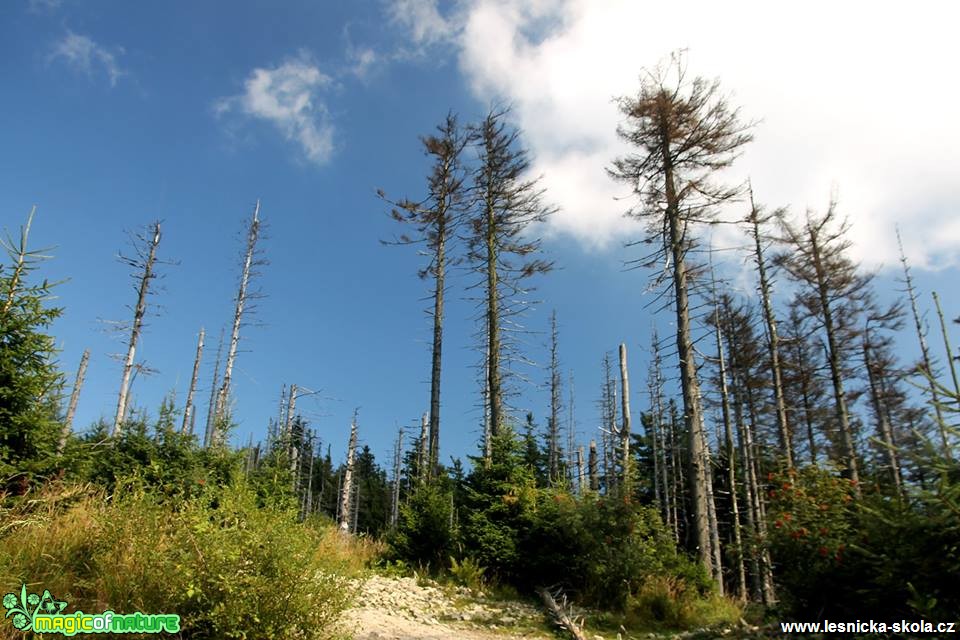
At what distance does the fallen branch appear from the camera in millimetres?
7256

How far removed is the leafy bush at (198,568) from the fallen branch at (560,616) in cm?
355

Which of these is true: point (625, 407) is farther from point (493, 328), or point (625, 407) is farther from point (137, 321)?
point (137, 321)

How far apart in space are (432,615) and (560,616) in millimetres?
1970

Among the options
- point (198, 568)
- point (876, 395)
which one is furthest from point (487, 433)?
point (876, 395)

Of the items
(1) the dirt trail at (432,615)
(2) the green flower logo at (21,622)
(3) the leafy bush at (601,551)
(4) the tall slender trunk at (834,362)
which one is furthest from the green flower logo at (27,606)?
(4) the tall slender trunk at (834,362)

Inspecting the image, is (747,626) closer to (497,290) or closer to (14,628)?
(14,628)

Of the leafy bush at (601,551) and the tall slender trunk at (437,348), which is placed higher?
the tall slender trunk at (437,348)

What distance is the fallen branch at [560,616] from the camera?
7.26 m

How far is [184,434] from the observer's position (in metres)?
12.6

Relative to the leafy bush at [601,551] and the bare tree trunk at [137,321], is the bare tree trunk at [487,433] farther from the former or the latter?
the bare tree trunk at [137,321]

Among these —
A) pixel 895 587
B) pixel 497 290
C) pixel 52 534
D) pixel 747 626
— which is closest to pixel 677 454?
pixel 497 290

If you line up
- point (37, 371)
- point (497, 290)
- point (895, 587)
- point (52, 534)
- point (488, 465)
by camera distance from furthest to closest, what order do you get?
point (497, 290) < point (488, 465) < point (37, 371) < point (52, 534) < point (895, 587)

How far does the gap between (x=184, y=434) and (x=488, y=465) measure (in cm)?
736

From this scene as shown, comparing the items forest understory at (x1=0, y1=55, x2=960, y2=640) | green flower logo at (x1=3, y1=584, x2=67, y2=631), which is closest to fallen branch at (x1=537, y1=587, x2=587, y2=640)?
forest understory at (x1=0, y1=55, x2=960, y2=640)
